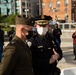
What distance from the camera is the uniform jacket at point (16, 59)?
12.4 ft

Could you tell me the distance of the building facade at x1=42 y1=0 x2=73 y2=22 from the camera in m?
109

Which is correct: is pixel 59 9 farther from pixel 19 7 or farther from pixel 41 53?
pixel 41 53

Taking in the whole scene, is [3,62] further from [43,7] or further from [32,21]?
[43,7]

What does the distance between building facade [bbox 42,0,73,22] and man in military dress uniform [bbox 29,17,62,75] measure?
334 feet

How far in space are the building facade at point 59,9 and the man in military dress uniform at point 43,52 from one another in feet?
334

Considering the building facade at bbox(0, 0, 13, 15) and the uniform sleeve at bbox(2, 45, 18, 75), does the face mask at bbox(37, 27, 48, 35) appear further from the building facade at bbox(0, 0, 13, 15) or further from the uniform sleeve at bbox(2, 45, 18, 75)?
the building facade at bbox(0, 0, 13, 15)

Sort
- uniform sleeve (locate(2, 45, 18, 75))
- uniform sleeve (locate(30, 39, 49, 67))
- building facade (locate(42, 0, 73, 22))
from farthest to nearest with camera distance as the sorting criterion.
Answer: building facade (locate(42, 0, 73, 22)) < uniform sleeve (locate(30, 39, 49, 67)) < uniform sleeve (locate(2, 45, 18, 75))

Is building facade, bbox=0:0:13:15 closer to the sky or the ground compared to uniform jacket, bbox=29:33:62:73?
closer to the ground

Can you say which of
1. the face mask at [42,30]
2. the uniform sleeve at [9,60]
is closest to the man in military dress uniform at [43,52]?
the face mask at [42,30]

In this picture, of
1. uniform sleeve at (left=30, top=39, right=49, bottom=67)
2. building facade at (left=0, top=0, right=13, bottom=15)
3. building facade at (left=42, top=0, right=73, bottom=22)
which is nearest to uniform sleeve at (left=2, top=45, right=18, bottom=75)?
uniform sleeve at (left=30, top=39, right=49, bottom=67)

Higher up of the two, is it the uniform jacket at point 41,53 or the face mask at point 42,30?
the face mask at point 42,30

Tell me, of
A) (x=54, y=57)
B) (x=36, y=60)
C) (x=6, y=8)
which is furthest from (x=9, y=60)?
(x=6, y=8)

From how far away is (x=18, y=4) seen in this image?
142500 mm

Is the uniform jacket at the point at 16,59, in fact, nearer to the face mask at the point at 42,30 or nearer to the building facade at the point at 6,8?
the face mask at the point at 42,30
